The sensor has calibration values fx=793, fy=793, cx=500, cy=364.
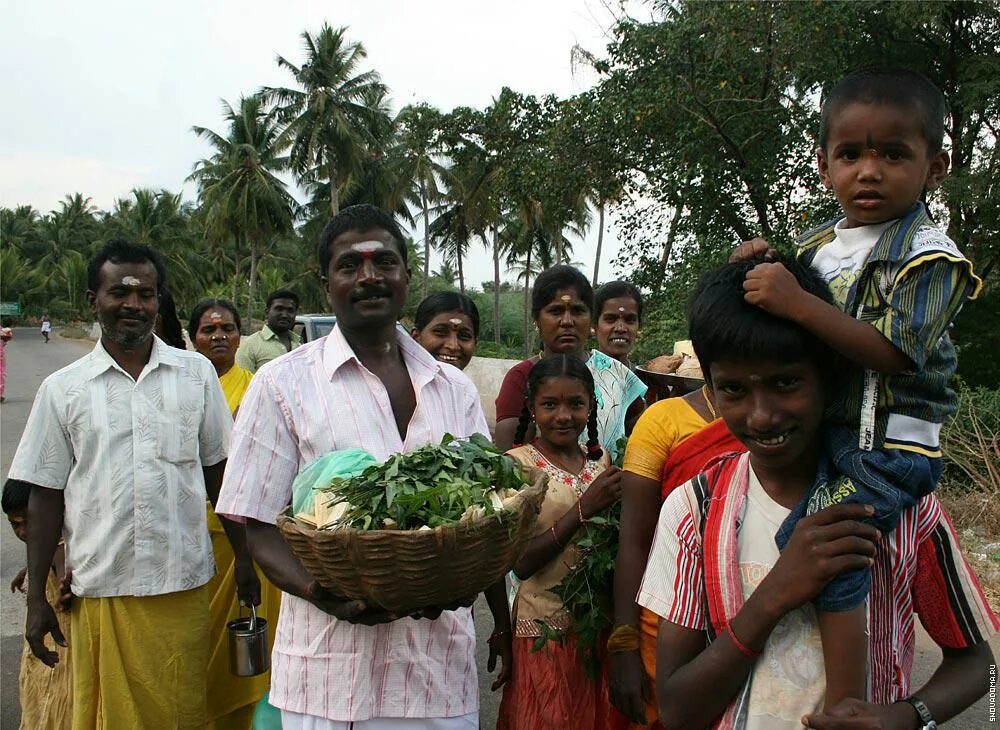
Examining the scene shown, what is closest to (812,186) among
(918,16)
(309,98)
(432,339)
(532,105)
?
(918,16)

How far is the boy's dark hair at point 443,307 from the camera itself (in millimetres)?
4320

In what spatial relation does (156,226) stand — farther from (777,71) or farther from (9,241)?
(777,71)

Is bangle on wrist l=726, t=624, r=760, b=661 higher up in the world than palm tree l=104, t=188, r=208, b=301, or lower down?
lower down

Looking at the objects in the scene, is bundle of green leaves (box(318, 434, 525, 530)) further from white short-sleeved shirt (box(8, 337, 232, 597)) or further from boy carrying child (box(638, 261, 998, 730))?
white short-sleeved shirt (box(8, 337, 232, 597))

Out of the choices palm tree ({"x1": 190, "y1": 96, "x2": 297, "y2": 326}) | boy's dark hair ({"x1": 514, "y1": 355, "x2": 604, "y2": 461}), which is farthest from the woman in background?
palm tree ({"x1": 190, "y1": 96, "x2": 297, "y2": 326})

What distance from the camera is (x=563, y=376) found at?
10.2ft

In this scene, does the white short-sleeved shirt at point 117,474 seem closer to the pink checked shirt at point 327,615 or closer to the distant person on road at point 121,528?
the distant person on road at point 121,528

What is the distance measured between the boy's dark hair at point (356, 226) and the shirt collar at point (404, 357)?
23cm

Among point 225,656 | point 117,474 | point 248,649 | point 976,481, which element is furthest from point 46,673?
point 976,481

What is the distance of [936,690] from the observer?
1.61 meters

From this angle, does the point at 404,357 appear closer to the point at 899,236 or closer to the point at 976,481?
the point at 899,236

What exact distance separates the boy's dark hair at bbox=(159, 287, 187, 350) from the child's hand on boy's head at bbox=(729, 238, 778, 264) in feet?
10.7

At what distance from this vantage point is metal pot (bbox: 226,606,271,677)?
10.7 ft

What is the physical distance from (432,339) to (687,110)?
327 inches
